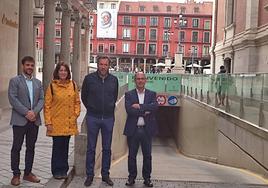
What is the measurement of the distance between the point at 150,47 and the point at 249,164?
9774cm

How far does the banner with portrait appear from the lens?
71938 mm

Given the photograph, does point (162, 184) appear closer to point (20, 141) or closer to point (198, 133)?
point (20, 141)

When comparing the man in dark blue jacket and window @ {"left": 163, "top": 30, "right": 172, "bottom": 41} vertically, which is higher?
window @ {"left": 163, "top": 30, "right": 172, "bottom": 41}

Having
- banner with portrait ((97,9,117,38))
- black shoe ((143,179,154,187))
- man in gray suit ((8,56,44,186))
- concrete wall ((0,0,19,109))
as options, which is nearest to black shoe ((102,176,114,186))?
black shoe ((143,179,154,187))

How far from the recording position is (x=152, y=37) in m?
108

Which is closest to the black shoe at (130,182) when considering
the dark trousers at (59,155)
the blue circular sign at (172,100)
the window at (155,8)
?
the dark trousers at (59,155)

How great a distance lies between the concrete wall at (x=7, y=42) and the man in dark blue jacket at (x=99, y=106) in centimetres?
1209

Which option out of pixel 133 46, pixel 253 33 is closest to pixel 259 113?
pixel 253 33

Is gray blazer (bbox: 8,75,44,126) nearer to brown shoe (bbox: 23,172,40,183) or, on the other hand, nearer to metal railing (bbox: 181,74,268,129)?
brown shoe (bbox: 23,172,40,183)

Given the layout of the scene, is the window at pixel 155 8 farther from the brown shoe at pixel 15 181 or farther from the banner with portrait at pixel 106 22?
the brown shoe at pixel 15 181

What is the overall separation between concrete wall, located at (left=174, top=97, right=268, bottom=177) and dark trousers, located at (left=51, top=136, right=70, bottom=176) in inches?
179

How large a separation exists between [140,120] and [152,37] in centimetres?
10215

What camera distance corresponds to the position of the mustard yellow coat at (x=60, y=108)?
691cm

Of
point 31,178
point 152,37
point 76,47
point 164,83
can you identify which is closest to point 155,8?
point 152,37
